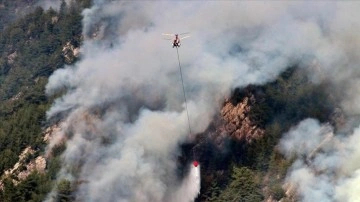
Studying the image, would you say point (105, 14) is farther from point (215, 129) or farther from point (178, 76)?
point (215, 129)

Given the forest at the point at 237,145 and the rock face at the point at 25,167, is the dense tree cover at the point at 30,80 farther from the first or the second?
the rock face at the point at 25,167

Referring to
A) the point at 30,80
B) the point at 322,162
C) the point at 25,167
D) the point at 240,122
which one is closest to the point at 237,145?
the point at 240,122

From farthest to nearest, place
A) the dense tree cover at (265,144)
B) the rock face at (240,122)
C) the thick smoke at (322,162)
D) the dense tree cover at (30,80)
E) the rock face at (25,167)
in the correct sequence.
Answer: the rock face at (25,167) → the rock face at (240,122) → the dense tree cover at (30,80) → the dense tree cover at (265,144) → the thick smoke at (322,162)

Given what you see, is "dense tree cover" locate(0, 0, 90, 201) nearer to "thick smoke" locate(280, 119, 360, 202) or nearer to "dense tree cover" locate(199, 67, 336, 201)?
"dense tree cover" locate(199, 67, 336, 201)

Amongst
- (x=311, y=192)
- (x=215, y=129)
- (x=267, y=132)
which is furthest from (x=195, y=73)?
(x=311, y=192)

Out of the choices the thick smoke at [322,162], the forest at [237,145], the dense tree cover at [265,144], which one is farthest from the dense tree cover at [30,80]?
the thick smoke at [322,162]

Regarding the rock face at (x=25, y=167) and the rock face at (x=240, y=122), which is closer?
the rock face at (x=240, y=122)
